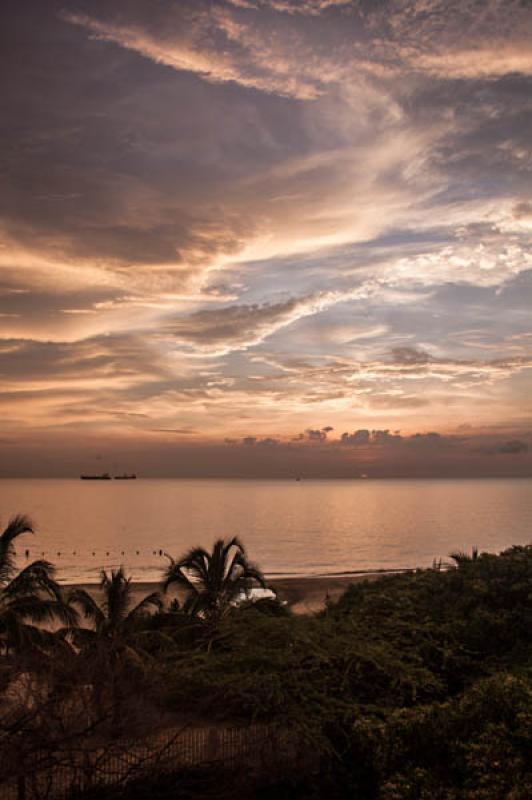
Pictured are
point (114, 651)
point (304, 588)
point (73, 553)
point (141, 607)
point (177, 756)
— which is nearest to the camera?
point (177, 756)

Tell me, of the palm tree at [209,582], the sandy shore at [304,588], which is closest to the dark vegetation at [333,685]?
the palm tree at [209,582]

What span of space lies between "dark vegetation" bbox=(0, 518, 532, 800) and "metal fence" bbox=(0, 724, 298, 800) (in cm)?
21

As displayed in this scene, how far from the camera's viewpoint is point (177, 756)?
42.4ft

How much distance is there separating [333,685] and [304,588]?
4277cm

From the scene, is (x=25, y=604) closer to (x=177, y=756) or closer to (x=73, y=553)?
(x=177, y=756)

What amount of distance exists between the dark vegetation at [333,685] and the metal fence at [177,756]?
Result: 0.21 meters

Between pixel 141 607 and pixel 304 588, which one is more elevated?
pixel 141 607

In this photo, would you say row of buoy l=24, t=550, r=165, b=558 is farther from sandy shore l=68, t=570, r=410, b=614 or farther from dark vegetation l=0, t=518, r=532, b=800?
dark vegetation l=0, t=518, r=532, b=800

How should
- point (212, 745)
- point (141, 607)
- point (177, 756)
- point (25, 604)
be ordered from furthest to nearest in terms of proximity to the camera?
point (141, 607) → point (25, 604) → point (212, 745) → point (177, 756)

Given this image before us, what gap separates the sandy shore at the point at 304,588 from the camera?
164 feet

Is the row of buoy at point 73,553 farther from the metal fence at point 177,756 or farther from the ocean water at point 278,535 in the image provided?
the metal fence at point 177,756

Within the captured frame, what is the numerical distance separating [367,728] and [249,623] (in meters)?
6.65

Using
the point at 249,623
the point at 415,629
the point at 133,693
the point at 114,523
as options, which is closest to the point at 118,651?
the point at 249,623

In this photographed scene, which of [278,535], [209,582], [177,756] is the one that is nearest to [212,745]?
[177,756]
